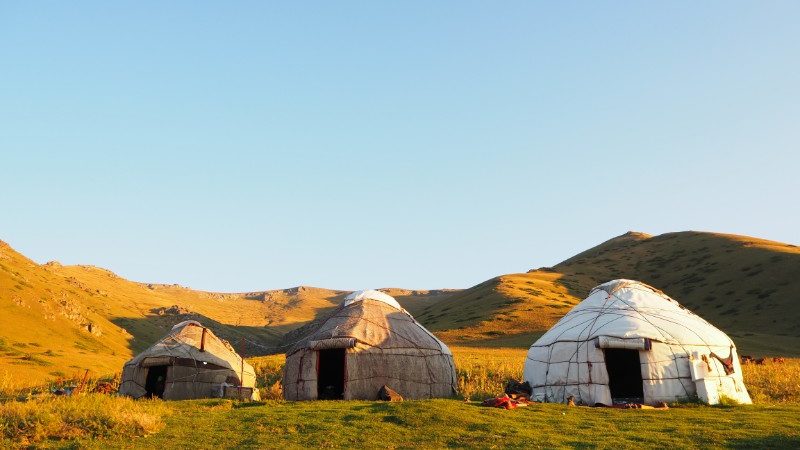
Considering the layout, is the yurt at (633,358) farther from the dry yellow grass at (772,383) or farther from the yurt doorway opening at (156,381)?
the yurt doorway opening at (156,381)

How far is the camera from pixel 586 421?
1451cm

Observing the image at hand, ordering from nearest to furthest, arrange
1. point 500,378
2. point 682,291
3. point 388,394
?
point 388,394 < point 500,378 < point 682,291

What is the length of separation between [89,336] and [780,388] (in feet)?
145

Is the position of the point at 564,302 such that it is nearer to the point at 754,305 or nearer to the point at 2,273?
the point at 754,305

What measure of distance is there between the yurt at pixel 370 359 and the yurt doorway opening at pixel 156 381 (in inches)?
196

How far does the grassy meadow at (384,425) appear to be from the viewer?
1214 centimetres

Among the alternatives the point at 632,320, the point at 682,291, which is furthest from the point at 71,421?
the point at 682,291

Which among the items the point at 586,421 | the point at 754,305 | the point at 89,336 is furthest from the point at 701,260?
the point at 586,421

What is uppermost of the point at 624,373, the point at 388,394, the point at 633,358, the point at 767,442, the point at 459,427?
the point at 633,358

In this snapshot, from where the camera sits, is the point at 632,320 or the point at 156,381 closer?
the point at 632,320

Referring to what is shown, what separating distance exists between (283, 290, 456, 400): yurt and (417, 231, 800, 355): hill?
74.7ft

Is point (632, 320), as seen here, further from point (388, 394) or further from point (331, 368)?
point (331, 368)

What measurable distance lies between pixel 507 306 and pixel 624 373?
123ft

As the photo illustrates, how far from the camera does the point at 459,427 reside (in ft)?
43.7
